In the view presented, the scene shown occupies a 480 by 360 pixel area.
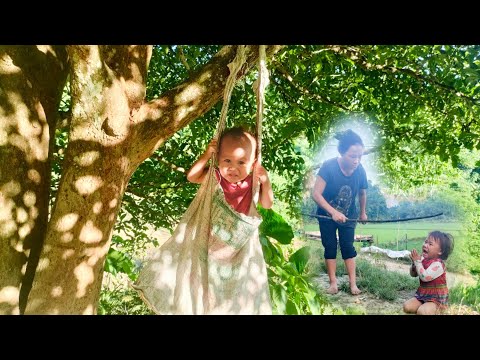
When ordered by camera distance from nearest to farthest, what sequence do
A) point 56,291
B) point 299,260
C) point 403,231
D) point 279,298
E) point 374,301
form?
point 56,291, point 279,298, point 299,260, point 374,301, point 403,231

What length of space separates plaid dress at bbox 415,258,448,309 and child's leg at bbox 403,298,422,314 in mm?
59

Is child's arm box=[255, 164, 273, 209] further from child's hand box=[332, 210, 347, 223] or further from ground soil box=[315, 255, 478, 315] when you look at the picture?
ground soil box=[315, 255, 478, 315]

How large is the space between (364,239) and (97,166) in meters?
2.96

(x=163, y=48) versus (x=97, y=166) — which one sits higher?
(x=163, y=48)

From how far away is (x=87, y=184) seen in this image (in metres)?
1.67

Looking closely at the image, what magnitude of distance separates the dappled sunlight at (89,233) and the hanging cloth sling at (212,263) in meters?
0.21

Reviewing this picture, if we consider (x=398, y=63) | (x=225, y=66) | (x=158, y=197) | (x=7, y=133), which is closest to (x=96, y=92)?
(x=7, y=133)

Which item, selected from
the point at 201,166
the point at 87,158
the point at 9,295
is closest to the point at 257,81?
the point at 201,166

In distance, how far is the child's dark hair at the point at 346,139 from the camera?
3848 mm

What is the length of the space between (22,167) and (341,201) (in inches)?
97.4

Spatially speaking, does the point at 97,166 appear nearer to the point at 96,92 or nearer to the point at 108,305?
the point at 96,92

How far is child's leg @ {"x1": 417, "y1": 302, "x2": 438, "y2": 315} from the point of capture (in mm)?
3516

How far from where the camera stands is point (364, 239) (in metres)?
4.11

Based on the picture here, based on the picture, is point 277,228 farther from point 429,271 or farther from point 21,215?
point 21,215
